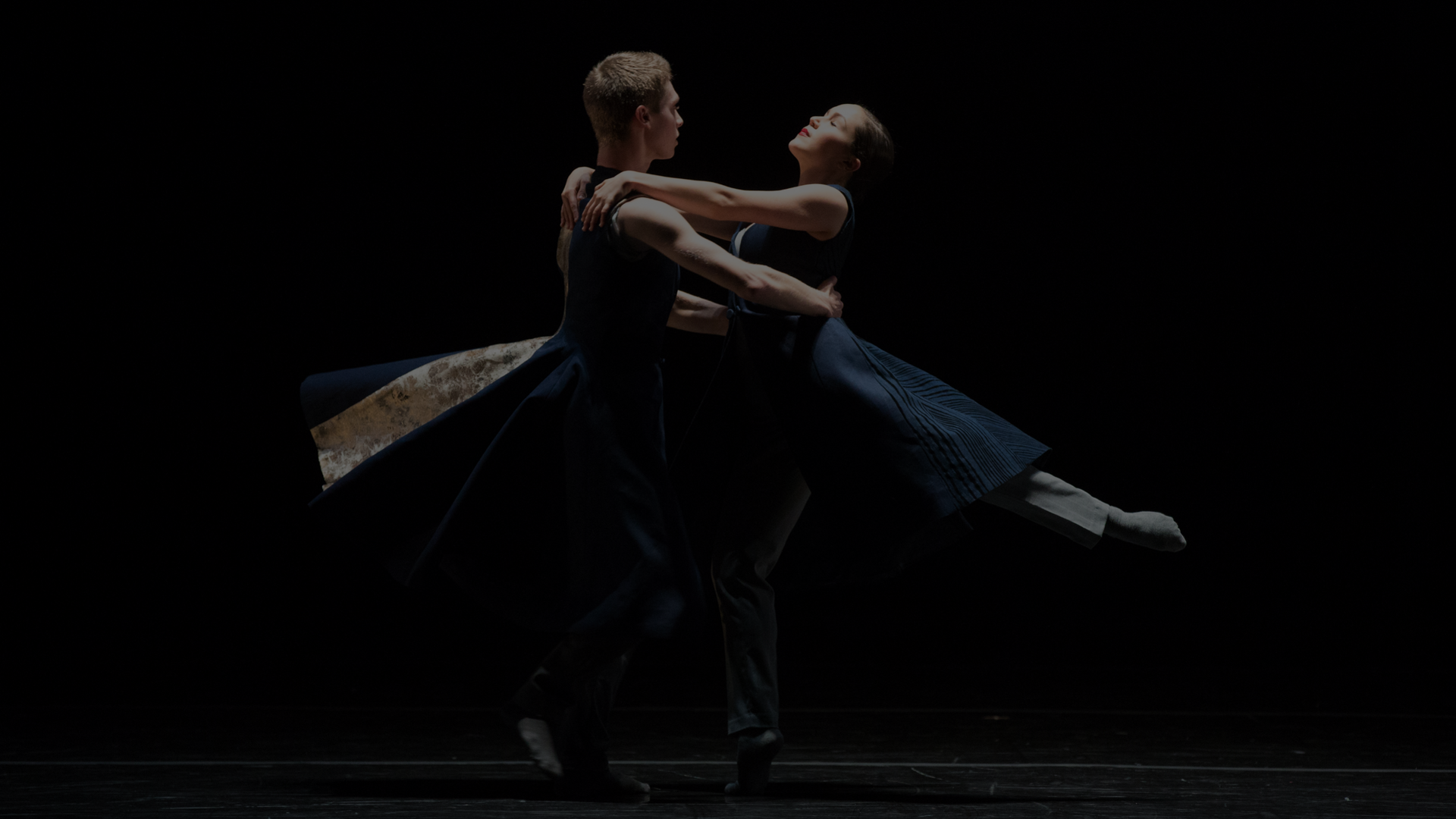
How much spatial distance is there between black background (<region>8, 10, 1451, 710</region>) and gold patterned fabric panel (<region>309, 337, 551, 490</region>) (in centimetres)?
237

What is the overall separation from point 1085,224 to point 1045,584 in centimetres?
132

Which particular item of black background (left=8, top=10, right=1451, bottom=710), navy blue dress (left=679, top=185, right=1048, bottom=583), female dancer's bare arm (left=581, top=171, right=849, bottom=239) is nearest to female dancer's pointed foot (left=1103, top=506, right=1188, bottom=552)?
navy blue dress (left=679, top=185, right=1048, bottom=583)

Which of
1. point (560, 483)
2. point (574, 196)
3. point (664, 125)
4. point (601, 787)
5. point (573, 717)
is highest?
point (664, 125)

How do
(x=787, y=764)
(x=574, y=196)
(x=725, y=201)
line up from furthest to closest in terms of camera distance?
1. (x=787, y=764)
2. (x=574, y=196)
3. (x=725, y=201)

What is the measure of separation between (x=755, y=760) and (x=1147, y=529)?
73 cm

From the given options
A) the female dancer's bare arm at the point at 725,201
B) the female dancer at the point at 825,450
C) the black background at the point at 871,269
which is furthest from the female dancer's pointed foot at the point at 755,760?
the black background at the point at 871,269

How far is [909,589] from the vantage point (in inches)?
205

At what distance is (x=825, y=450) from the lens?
7.31ft

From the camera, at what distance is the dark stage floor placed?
2.13 m

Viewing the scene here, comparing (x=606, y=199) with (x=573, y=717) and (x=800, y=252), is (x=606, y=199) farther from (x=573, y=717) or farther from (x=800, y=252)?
(x=573, y=717)

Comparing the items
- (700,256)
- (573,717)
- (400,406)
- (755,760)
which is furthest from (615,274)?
(755,760)

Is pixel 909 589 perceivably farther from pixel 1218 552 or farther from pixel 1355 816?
pixel 1355 816

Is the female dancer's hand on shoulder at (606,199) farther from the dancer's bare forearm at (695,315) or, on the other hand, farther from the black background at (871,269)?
the black background at (871,269)

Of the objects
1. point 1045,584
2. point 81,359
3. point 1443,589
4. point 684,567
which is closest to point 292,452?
point 81,359
